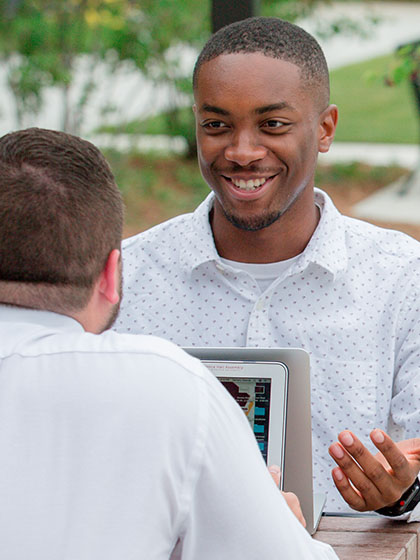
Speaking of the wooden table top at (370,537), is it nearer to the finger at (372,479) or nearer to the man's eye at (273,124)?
the finger at (372,479)

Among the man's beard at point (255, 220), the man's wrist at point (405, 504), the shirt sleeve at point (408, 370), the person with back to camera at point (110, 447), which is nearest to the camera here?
the person with back to camera at point (110, 447)

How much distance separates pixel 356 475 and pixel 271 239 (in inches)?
26.6

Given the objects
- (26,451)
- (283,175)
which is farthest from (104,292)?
(283,175)

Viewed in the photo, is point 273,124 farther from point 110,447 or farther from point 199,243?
point 110,447

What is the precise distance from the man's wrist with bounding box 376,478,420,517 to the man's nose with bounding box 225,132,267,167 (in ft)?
2.50

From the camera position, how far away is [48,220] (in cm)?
124

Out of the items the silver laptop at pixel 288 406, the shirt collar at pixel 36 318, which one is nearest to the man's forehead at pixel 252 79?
the silver laptop at pixel 288 406

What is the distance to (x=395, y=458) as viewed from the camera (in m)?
1.78

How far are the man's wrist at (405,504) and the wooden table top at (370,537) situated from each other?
3cm

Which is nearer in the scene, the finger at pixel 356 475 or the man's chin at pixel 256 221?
the finger at pixel 356 475

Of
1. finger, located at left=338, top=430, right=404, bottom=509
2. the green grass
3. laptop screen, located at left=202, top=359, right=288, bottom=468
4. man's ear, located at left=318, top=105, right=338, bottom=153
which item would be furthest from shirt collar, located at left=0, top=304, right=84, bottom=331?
the green grass

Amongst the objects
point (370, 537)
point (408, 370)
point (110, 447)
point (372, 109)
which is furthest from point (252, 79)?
point (372, 109)

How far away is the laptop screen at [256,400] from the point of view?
173cm

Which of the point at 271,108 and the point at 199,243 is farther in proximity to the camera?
the point at 199,243
